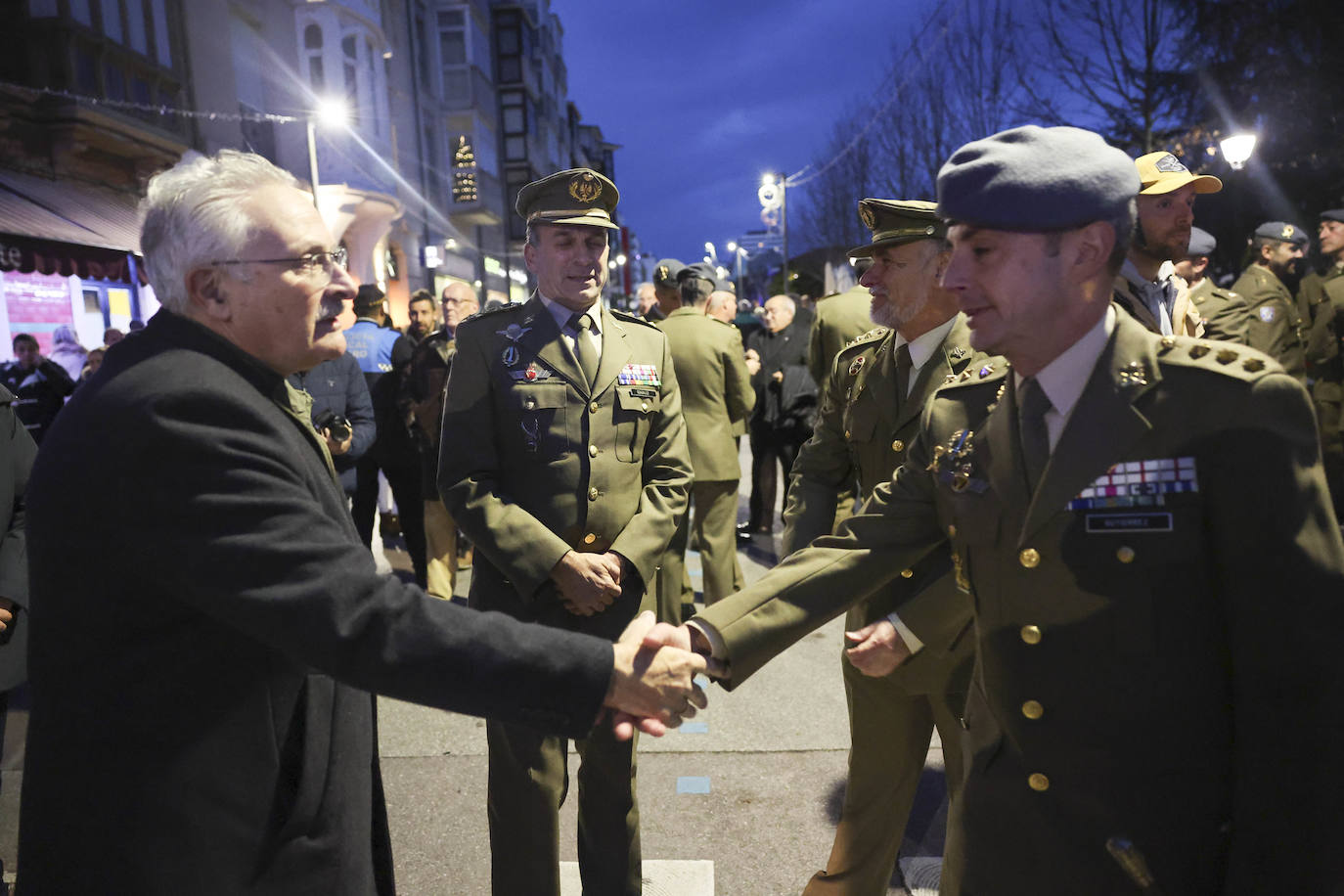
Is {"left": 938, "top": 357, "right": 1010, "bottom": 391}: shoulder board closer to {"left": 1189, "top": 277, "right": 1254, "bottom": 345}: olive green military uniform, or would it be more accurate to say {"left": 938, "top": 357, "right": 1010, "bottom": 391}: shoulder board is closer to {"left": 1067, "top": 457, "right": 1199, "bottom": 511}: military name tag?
{"left": 1067, "top": 457, "right": 1199, "bottom": 511}: military name tag

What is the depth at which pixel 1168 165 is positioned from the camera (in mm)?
3293

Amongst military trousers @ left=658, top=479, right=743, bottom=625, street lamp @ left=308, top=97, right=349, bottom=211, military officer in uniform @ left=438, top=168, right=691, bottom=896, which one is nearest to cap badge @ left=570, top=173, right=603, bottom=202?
military officer in uniform @ left=438, top=168, right=691, bottom=896

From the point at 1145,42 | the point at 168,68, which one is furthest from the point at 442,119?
the point at 1145,42

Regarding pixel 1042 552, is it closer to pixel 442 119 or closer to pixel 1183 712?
pixel 1183 712

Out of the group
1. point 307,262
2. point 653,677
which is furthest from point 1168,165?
point 307,262

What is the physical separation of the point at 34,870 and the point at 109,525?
64 centimetres

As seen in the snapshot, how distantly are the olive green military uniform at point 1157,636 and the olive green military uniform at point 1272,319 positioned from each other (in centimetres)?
612

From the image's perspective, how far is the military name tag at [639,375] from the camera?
3.29 metres

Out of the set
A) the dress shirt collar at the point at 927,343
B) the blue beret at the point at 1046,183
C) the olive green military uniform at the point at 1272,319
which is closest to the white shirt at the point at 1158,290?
the dress shirt collar at the point at 927,343

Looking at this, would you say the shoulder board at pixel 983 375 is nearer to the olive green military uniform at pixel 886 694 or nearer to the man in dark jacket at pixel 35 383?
the olive green military uniform at pixel 886 694

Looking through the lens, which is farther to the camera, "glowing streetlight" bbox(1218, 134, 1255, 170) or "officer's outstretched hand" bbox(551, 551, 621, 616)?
"glowing streetlight" bbox(1218, 134, 1255, 170)

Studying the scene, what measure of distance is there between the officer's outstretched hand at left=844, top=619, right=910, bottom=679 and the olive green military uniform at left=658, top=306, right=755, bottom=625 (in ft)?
13.6

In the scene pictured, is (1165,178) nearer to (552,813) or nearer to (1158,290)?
(1158,290)

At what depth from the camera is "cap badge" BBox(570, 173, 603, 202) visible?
3320 mm
